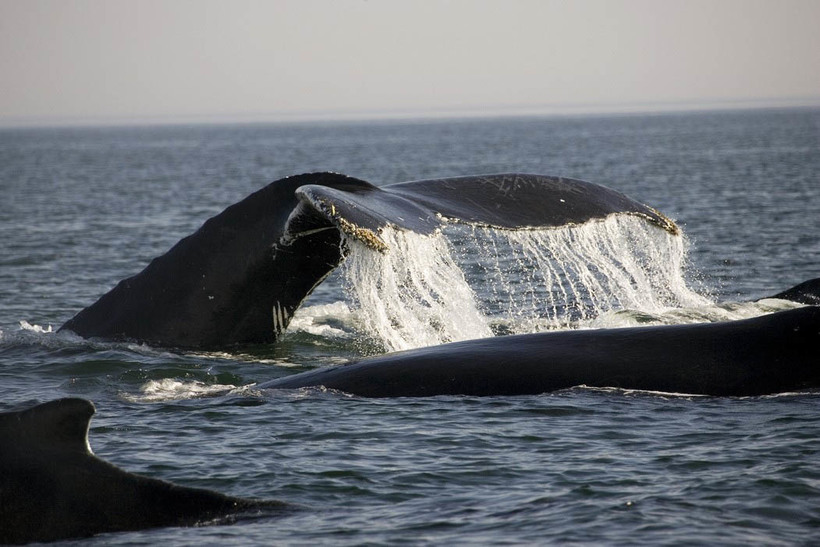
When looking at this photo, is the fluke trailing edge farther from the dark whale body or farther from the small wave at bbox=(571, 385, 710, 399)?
the small wave at bbox=(571, 385, 710, 399)

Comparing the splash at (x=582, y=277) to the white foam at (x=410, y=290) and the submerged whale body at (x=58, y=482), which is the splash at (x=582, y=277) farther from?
the submerged whale body at (x=58, y=482)

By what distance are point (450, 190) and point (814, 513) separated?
3.30 m

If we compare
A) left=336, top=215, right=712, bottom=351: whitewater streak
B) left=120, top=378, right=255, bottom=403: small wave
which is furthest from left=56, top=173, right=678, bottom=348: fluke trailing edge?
left=120, top=378, right=255, bottom=403: small wave

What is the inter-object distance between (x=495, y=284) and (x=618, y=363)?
8.49m

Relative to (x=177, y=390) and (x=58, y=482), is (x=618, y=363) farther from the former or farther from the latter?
(x=58, y=482)

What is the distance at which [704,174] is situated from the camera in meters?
42.9

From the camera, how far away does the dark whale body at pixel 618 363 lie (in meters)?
7.53

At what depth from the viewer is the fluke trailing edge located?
25.5 ft

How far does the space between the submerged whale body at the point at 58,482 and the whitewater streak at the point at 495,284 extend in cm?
248

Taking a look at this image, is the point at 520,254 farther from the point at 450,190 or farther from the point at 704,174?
the point at 704,174

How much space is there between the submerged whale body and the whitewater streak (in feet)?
8.12

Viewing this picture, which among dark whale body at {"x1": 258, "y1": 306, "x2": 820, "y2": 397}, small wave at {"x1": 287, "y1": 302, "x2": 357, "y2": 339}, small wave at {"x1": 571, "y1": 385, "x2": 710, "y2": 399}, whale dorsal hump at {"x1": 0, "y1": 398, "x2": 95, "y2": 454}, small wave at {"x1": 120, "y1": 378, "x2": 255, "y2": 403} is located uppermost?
whale dorsal hump at {"x1": 0, "y1": 398, "x2": 95, "y2": 454}

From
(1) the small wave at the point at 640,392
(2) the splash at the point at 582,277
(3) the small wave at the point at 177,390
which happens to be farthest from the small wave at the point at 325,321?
(1) the small wave at the point at 640,392

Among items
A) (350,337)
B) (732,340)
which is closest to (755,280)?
(350,337)
